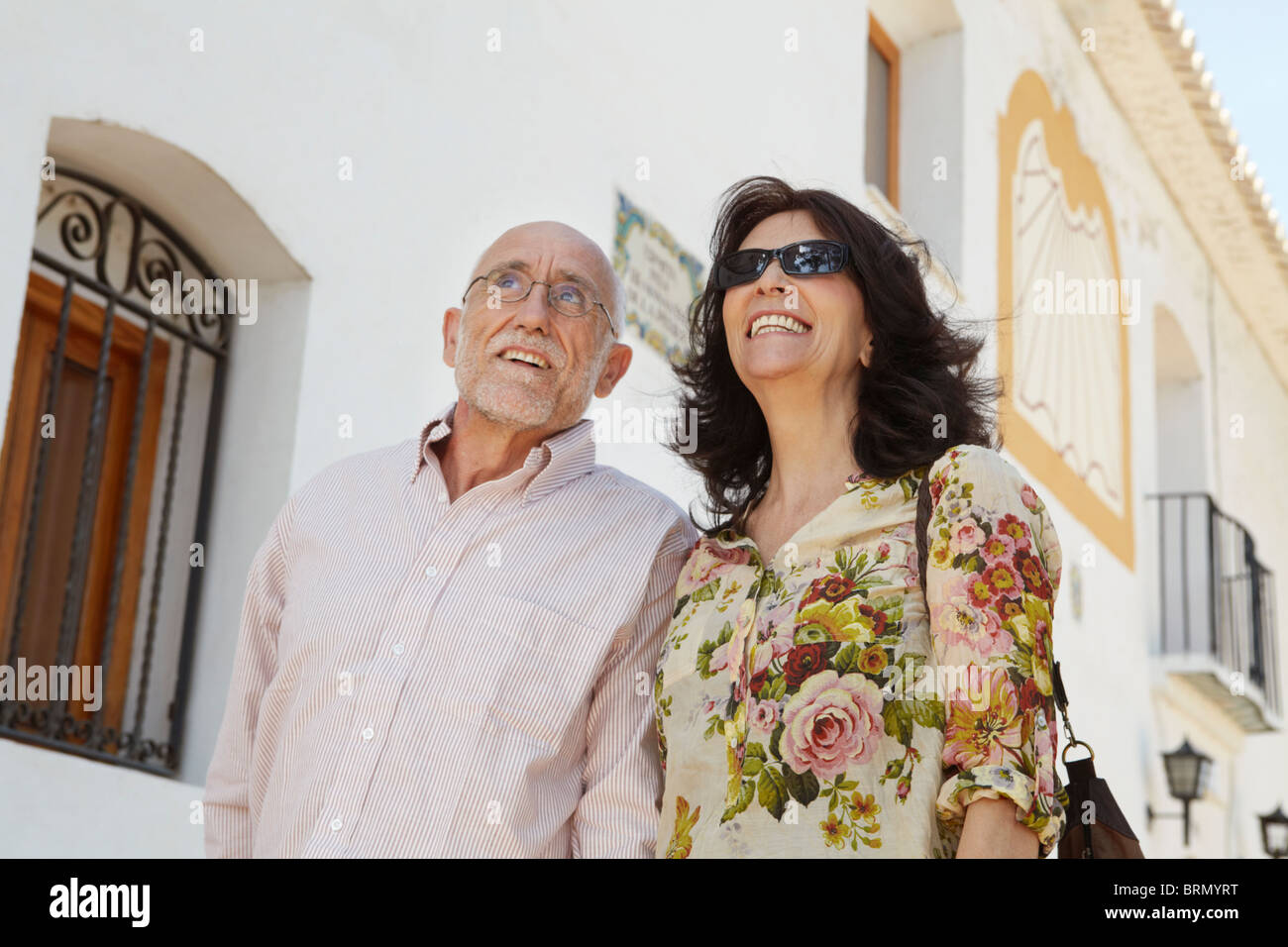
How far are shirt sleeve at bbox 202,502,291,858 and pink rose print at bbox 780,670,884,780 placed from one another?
3.46 ft

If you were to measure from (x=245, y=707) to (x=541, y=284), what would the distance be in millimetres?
936

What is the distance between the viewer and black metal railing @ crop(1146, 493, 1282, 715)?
12438 mm

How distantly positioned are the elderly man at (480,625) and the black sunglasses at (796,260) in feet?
1.19

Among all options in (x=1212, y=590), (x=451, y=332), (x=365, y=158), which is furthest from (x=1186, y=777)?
(x=451, y=332)

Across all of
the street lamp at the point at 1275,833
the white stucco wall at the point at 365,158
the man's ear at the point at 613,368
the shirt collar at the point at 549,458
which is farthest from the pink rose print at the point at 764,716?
the street lamp at the point at 1275,833

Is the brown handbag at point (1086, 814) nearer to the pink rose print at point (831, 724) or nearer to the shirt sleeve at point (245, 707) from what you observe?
the pink rose print at point (831, 724)

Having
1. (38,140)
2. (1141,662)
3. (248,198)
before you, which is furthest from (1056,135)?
(38,140)

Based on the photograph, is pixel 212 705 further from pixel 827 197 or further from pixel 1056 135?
pixel 1056 135

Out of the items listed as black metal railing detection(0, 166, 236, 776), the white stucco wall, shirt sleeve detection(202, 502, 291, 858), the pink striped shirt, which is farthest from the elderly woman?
black metal railing detection(0, 166, 236, 776)

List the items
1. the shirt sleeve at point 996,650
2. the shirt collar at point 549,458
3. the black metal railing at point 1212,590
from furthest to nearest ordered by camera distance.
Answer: the black metal railing at point 1212,590 → the shirt collar at point 549,458 → the shirt sleeve at point 996,650

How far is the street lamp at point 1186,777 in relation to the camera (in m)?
11.2

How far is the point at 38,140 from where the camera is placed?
12.2 ft
